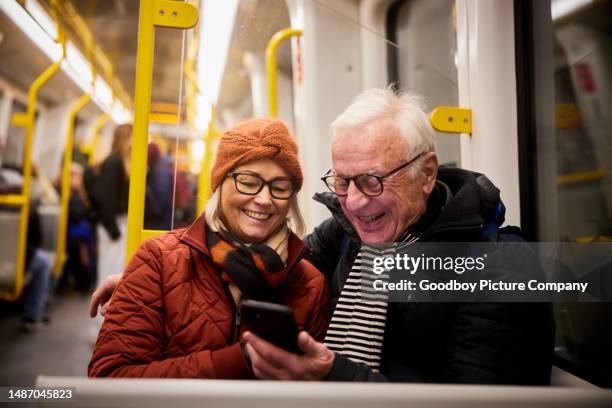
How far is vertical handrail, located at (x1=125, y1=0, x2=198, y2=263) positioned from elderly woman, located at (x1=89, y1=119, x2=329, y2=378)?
174 mm

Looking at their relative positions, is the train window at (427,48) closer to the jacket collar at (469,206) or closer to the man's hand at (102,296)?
the jacket collar at (469,206)

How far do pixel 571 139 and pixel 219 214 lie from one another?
116cm

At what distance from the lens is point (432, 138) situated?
4.37ft

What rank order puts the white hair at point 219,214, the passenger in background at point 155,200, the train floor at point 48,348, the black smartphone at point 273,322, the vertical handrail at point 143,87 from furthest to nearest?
the train floor at point 48,348, the passenger in background at point 155,200, the vertical handrail at point 143,87, the white hair at point 219,214, the black smartphone at point 273,322

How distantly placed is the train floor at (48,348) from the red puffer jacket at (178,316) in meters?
1.90

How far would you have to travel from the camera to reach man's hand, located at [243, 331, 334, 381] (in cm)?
96

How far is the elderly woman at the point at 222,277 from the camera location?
1.11 metres

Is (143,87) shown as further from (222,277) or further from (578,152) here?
(578,152)

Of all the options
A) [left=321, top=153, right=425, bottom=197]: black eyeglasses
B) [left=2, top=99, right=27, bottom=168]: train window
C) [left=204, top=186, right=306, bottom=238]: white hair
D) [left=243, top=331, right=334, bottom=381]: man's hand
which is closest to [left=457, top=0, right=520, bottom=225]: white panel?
[left=321, top=153, right=425, bottom=197]: black eyeglasses

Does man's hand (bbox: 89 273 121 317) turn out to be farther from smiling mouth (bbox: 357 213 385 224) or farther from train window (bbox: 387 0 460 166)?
train window (bbox: 387 0 460 166)

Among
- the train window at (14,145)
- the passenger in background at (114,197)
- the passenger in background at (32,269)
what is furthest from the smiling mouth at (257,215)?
the train window at (14,145)

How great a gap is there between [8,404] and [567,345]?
1.56 metres

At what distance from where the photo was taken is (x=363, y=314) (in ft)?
3.99

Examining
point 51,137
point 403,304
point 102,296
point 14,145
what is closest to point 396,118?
point 403,304
